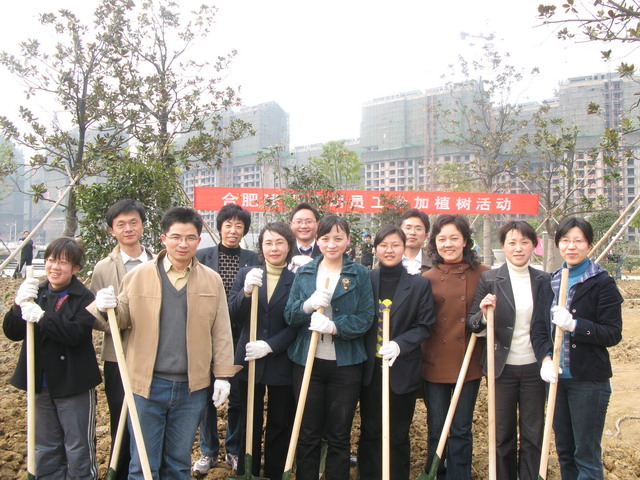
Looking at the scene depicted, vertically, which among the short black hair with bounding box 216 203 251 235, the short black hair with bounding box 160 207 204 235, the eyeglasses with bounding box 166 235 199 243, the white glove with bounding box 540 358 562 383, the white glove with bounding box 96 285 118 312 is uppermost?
the short black hair with bounding box 216 203 251 235

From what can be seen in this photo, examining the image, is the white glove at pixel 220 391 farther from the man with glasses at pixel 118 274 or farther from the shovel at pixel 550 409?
the shovel at pixel 550 409

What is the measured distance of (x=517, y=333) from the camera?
2717 millimetres

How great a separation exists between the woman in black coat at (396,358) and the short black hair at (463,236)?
0.27 meters

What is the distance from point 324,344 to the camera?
2746 mm

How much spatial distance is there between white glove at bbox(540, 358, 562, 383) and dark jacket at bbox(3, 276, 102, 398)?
2.32m

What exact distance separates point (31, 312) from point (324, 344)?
1519 mm

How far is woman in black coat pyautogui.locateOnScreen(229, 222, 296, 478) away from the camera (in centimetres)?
285

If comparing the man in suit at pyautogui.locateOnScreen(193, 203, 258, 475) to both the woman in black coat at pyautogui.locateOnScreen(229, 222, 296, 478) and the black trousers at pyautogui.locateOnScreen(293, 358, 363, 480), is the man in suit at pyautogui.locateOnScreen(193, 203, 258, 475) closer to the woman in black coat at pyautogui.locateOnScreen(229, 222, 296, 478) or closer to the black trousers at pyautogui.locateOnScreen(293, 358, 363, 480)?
the woman in black coat at pyautogui.locateOnScreen(229, 222, 296, 478)

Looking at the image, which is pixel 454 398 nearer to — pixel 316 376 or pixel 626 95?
pixel 316 376

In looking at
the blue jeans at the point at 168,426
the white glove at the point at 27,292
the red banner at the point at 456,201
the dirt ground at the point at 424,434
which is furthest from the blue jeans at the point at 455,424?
the red banner at the point at 456,201

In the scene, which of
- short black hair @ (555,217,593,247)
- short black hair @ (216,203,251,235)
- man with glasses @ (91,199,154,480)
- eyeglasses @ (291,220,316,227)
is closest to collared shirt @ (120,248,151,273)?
man with glasses @ (91,199,154,480)

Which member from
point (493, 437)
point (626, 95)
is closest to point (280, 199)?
point (493, 437)

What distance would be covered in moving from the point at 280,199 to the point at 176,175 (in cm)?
205

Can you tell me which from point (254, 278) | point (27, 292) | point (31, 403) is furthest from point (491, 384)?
point (27, 292)
